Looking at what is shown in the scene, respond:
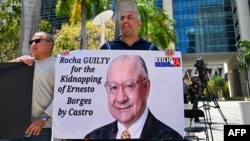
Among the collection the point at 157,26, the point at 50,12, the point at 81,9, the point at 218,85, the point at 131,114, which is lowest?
the point at 131,114

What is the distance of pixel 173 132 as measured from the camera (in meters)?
3.13

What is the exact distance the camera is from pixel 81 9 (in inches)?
791

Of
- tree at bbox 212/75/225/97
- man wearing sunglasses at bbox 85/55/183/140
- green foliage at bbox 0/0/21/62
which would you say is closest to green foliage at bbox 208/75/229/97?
tree at bbox 212/75/225/97

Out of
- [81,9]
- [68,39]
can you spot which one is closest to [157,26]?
[81,9]

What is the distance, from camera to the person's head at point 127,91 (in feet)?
10.3

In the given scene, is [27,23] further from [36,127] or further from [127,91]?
[127,91]

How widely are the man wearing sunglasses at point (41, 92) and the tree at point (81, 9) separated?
15.5 m

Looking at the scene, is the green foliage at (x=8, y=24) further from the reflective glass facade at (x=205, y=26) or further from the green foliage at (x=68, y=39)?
the reflective glass facade at (x=205, y=26)

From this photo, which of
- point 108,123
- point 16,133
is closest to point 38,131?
point 16,133

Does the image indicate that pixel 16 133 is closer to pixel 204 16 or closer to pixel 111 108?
pixel 111 108

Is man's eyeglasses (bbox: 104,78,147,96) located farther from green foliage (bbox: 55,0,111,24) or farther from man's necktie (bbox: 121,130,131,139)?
green foliage (bbox: 55,0,111,24)

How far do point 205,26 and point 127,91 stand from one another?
55.4 meters

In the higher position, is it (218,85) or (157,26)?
(157,26)

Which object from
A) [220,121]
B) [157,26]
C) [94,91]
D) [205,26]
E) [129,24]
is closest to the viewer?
[94,91]
